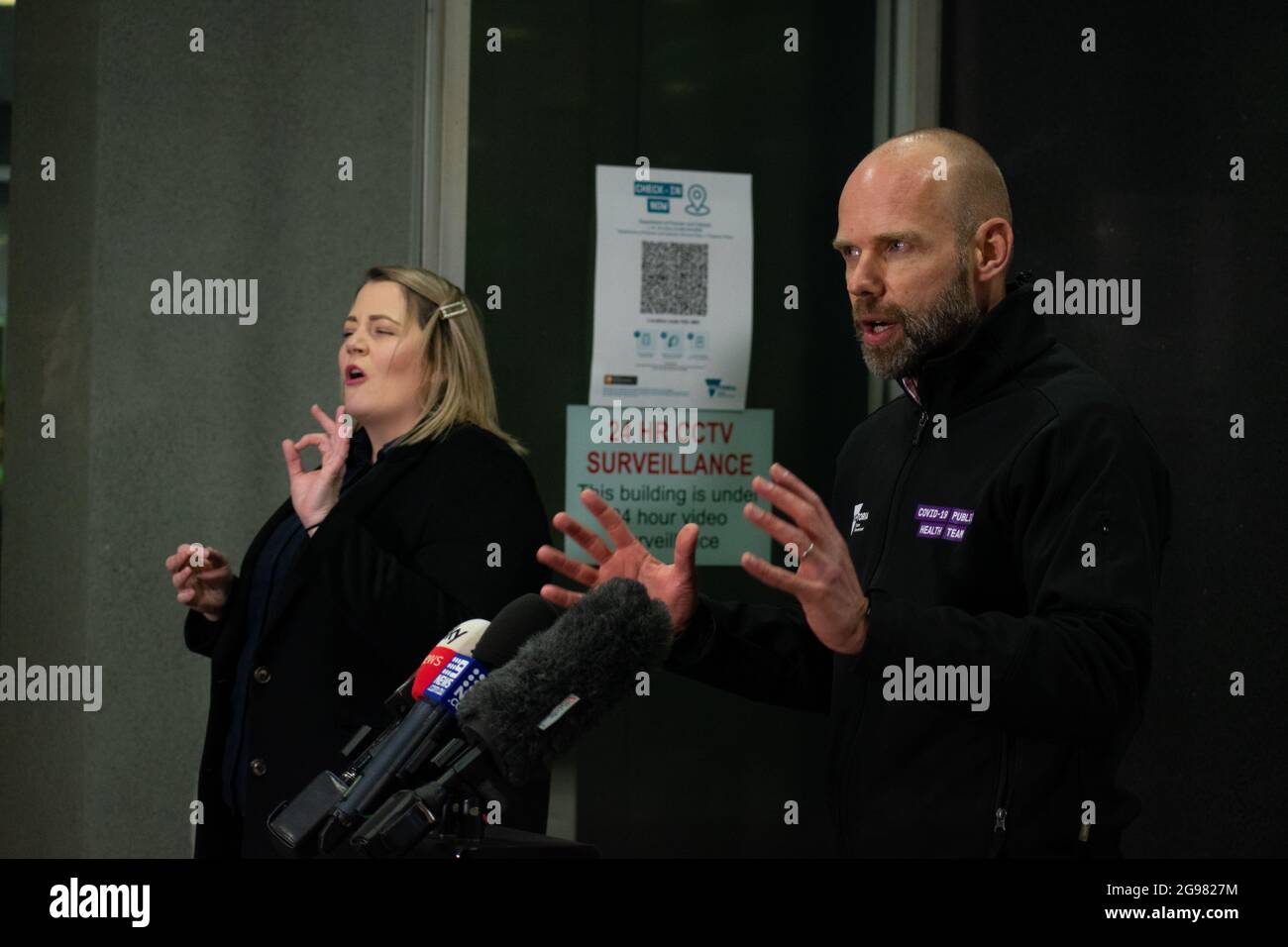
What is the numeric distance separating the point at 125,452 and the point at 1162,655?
3162mm

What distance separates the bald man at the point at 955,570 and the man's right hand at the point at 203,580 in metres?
1.40

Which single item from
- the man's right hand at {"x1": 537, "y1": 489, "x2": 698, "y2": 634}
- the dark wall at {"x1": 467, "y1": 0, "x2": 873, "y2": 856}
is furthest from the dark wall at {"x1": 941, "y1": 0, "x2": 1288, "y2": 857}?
the man's right hand at {"x1": 537, "y1": 489, "x2": 698, "y2": 634}

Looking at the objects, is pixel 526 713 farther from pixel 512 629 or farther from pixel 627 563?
pixel 627 563

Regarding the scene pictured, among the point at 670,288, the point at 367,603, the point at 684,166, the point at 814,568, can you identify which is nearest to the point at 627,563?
the point at 814,568

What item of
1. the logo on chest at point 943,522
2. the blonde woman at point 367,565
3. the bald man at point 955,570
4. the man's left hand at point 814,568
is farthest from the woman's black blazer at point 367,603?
the man's left hand at point 814,568

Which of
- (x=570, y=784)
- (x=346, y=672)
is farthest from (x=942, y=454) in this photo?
(x=570, y=784)

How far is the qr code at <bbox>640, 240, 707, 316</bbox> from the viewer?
443cm

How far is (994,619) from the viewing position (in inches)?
79.9

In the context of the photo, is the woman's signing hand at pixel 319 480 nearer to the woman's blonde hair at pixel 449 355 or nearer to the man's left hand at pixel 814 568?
the woman's blonde hair at pixel 449 355

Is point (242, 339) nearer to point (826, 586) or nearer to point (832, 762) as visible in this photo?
point (832, 762)

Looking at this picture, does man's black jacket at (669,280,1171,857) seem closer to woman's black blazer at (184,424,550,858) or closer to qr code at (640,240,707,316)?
woman's black blazer at (184,424,550,858)

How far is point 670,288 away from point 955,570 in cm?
238

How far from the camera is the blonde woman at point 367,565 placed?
298 centimetres
